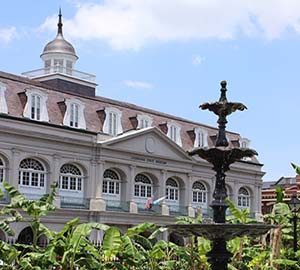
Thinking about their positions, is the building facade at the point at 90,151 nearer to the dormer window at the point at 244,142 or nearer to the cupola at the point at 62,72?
the cupola at the point at 62,72

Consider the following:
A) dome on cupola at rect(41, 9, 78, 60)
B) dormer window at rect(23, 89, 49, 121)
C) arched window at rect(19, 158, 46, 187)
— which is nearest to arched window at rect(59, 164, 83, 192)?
arched window at rect(19, 158, 46, 187)

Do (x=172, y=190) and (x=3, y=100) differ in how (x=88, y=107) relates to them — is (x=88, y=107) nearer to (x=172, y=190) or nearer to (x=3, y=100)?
(x=3, y=100)

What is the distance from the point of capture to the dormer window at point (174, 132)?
1976 inches

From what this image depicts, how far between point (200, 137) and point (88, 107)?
11459 millimetres

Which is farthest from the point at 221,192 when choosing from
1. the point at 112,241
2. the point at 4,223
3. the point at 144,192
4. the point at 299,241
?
the point at 144,192

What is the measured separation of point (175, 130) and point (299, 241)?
29659 millimetres

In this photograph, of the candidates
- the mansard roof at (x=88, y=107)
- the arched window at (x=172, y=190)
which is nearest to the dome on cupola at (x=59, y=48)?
the mansard roof at (x=88, y=107)

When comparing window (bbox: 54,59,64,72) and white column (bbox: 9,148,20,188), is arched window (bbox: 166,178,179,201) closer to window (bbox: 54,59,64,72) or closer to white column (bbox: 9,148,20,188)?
window (bbox: 54,59,64,72)

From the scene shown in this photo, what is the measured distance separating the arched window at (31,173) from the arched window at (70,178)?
1.53 meters

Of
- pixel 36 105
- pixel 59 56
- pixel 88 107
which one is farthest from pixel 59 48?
pixel 36 105

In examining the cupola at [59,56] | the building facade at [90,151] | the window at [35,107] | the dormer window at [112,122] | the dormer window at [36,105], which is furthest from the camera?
the cupola at [59,56]

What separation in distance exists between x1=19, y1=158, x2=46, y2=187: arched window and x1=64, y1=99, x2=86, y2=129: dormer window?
341 cm

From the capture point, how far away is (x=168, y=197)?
162 feet

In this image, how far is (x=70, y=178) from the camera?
→ 139ft
